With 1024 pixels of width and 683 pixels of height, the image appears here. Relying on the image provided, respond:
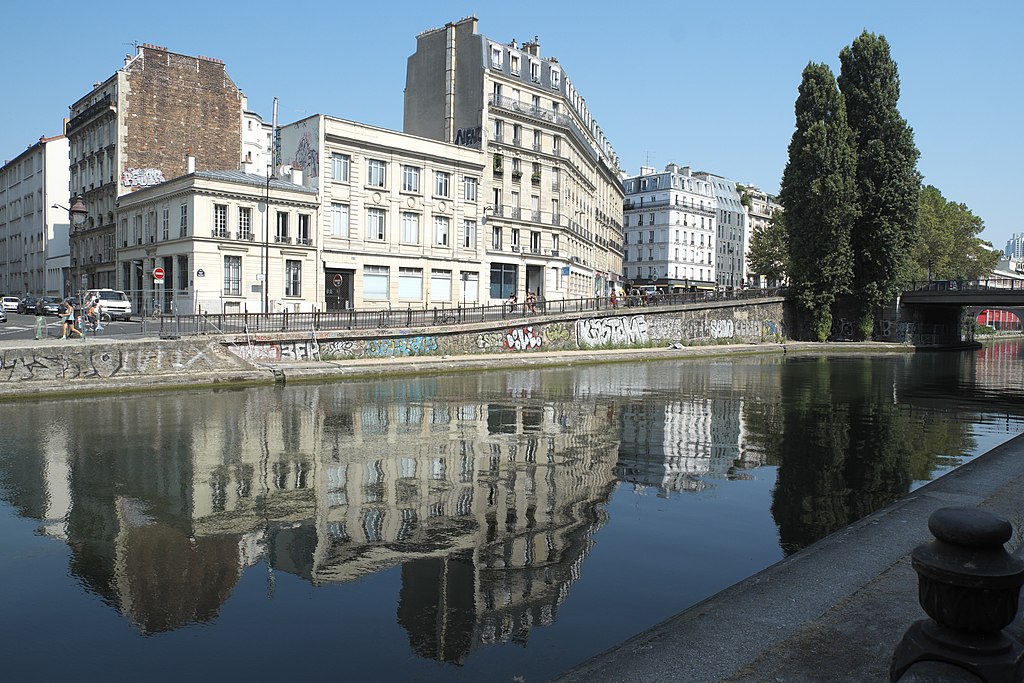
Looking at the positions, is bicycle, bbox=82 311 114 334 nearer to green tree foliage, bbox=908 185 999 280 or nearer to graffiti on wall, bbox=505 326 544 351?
graffiti on wall, bbox=505 326 544 351

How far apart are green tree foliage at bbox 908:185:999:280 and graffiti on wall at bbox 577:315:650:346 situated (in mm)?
38529

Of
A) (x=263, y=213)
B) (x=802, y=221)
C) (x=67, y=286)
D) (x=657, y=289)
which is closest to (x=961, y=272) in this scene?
(x=657, y=289)

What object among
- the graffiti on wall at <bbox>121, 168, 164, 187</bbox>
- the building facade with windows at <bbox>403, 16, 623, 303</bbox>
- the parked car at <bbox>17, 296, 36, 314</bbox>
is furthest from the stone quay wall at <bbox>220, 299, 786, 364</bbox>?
the parked car at <bbox>17, 296, 36, 314</bbox>

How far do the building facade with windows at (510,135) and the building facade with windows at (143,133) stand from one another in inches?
573

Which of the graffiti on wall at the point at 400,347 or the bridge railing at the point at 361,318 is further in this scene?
the graffiti on wall at the point at 400,347

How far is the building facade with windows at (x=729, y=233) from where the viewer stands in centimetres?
10719

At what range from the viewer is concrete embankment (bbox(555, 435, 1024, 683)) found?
4.93 metres

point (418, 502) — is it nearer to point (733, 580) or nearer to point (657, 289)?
point (733, 580)

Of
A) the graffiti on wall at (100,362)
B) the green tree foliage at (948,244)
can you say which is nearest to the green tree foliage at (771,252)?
the green tree foliage at (948,244)

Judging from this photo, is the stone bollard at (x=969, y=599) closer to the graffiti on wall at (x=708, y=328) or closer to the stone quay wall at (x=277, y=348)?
the stone quay wall at (x=277, y=348)

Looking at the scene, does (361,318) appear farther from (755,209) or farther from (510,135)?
(755,209)

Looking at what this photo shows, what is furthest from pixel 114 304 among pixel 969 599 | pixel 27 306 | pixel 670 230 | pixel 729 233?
pixel 729 233

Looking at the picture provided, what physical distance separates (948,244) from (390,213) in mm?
58735

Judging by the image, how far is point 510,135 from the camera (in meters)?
57.5
